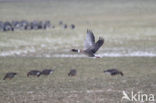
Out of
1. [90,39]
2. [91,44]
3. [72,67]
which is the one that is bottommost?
[72,67]

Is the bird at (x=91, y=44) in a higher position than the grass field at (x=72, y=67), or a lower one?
higher

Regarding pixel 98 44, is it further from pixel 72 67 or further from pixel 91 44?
pixel 72 67

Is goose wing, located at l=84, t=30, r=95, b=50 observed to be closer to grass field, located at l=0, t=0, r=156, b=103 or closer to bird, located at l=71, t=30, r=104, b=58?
bird, located at l=71, t=30, r=104, b=58

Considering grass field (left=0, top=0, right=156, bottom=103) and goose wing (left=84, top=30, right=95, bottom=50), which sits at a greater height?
goose wing (left=84, top=30, right=95, bottom=50)

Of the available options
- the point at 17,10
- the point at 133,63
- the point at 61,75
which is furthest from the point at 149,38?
the point at 17,10

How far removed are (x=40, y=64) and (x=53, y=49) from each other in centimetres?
534

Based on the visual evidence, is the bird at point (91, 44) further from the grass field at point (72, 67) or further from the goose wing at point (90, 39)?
the grass field at point (72, 67)

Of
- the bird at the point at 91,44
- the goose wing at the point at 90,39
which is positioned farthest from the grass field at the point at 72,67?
the goose wing at the point at 90,39

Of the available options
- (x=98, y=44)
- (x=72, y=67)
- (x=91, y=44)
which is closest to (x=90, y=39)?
(x=91, y=44)

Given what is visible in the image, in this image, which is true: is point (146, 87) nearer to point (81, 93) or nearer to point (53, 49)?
point (81, 93)

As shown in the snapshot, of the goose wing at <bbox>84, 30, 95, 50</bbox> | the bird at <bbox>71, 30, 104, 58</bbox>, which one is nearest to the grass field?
the bird at <bbox>71, 30, 104, 58</bbox>

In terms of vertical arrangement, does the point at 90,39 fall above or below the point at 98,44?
above

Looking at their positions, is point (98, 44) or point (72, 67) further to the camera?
point (72, 67)

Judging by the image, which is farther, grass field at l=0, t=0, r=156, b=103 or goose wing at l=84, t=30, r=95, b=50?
goose wing at l=84, t=30, r=95, b=50
